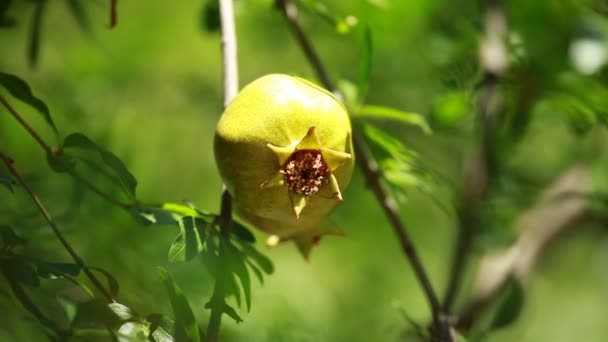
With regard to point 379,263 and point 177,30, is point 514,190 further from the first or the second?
point 177,30

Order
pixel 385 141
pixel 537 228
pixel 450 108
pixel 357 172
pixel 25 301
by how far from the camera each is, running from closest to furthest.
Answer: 1. pixel 25 301
2. pixel 385 141
3. pixel 450 108
4. pixel 357 172
5. pixel 537 228

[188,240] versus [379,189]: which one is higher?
[188,240]

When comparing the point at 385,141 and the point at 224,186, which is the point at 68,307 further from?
the point at 385,141

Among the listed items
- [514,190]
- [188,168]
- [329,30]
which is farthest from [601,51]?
[188,168]

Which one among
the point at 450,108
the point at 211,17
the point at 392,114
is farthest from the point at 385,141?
the point at 211,17

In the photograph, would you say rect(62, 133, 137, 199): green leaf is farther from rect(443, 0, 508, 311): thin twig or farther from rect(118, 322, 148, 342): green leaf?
rect(443, 0, 508, 311): thin twig

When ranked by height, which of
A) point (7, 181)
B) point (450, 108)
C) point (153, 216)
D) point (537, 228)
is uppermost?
point (7, 181)

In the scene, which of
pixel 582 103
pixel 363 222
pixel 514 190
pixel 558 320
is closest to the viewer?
pixel 582 103
